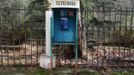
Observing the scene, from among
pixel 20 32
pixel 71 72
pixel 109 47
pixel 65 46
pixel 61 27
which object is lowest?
pixel 71 72

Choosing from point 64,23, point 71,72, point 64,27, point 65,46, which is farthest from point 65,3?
point 65,46

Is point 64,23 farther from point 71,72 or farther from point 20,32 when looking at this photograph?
point 20,32

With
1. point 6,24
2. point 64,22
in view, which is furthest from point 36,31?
point 64,22

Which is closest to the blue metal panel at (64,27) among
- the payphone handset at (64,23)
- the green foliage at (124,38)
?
the payphone handset at (64,23)

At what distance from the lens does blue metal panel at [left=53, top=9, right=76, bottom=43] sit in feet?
24.2

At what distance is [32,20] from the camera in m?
10.6

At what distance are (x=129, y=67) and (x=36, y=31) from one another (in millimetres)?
3773

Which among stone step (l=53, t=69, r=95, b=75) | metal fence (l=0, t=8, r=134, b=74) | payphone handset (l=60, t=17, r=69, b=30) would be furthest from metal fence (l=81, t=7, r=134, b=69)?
payphone handset (l=60, t=17, r=69, b=30)

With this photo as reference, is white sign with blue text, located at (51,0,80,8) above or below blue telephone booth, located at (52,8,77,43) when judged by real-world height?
above

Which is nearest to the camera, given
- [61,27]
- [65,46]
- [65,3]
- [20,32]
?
[65,3]

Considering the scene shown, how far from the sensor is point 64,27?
24.0 feet

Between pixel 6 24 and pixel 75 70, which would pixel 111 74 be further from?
pixel 6 24

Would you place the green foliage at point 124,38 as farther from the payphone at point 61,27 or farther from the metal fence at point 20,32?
the payphone at point 61,27

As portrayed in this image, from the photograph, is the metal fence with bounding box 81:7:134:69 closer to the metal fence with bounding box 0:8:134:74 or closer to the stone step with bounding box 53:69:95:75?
the metal fence with bounding box 0:8:134:74
